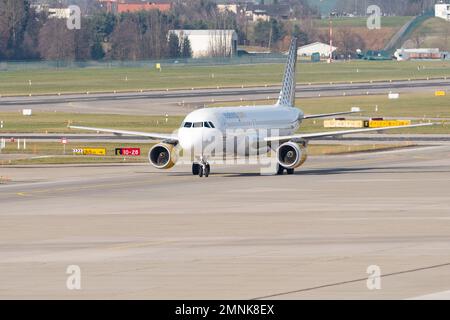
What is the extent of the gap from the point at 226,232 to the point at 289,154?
27838 millimetres

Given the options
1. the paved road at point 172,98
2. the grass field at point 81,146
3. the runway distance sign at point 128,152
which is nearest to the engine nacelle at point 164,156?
the grass field at point 81,146

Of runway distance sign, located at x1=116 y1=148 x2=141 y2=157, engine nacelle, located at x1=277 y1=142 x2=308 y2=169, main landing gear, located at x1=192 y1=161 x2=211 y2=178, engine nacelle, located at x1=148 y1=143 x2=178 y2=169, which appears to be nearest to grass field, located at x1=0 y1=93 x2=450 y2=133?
runway distance sign, located at x1=116 y1=148 x2=141 y2=157

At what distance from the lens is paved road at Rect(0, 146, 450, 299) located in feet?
113

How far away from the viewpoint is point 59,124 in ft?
412

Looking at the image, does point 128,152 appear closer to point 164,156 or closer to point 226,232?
point 164,156

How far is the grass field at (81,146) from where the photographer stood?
289 ft

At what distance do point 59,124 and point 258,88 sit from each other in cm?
6623

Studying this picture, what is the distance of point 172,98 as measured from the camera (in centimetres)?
16700

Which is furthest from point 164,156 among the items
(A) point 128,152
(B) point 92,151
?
(B) point 92,151

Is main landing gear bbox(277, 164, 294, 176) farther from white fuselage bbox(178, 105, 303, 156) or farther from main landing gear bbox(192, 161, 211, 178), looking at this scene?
main landing gear bbox(192, 161, 211, 178)

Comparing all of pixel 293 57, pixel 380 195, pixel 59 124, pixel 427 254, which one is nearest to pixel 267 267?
pixel 427 254

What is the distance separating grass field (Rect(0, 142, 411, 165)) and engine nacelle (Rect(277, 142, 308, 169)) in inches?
634

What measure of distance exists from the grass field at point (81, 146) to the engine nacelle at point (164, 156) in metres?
13.6

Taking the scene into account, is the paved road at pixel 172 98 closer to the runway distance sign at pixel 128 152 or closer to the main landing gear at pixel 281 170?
the runway distance sign at pixel 128 152
